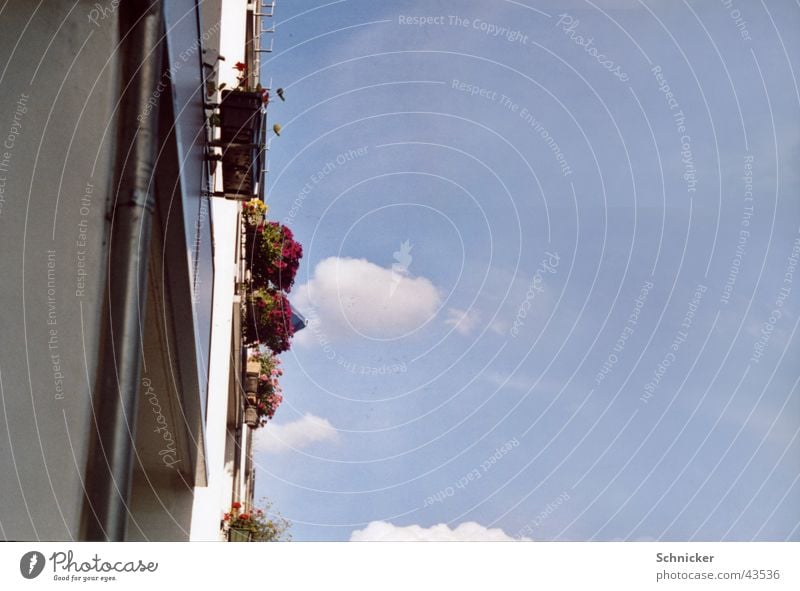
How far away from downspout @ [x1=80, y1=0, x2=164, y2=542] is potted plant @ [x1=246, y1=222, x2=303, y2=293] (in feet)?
4.49

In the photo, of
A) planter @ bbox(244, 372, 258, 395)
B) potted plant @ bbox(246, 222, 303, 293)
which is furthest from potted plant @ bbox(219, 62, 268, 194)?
planter @ bbox(244, 372, 258, 395)

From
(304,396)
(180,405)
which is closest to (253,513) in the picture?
(180,405)

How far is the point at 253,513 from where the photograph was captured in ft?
13.8

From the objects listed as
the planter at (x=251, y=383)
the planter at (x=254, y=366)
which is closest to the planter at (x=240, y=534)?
the planter at (x=251, y=383)

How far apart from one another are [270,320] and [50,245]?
2.65m

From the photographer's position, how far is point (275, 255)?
445 cm

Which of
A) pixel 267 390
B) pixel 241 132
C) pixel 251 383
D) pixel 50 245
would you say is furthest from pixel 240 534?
pixel 50 245

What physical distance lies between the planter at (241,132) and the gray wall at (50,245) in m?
1.06

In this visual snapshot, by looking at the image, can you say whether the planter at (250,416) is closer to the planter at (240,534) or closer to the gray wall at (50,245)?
the planter at (240,534)

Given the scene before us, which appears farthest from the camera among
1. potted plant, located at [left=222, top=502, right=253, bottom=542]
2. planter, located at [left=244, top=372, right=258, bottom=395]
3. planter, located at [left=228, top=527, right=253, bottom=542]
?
planter, located at [left=244, top=372, right=258, bottom=395]

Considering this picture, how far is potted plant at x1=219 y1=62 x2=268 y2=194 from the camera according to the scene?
361 centimetres

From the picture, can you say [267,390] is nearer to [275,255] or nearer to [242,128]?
[275,255]

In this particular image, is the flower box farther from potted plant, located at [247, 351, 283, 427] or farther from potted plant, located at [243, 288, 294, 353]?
potted plant, located at [243, 288, 294, 353]

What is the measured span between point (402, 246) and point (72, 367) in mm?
1414
